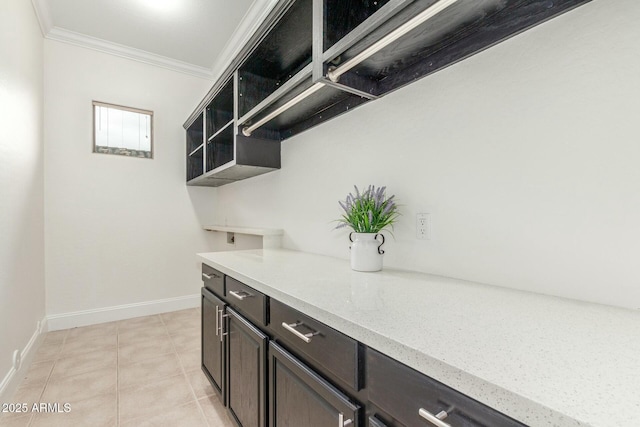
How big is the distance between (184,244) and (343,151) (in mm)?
2732

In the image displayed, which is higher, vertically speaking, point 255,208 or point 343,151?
point 343,151

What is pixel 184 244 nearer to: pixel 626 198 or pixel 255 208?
pixel 255 208

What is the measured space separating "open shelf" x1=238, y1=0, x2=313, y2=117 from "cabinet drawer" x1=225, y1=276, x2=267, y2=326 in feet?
4.00

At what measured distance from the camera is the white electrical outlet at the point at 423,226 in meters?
1.30

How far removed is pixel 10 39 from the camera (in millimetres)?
1938

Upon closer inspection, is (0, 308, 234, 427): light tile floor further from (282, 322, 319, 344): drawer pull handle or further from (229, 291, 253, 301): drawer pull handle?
(282, 322, 319, 344): drawer pull handle

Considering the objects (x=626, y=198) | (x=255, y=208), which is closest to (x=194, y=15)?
→ (x=255, y=208)

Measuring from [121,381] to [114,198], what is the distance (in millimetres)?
1986

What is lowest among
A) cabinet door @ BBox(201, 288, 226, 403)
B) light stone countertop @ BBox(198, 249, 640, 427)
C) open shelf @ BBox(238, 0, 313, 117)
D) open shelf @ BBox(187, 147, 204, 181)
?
cabinet door @ BBox(201, 288, 226, 403)

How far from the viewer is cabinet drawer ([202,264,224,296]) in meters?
1.68

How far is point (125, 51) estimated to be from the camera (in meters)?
3.25

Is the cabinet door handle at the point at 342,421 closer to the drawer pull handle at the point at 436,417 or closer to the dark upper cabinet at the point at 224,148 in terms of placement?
the drawer pull handle at the point at 436,417

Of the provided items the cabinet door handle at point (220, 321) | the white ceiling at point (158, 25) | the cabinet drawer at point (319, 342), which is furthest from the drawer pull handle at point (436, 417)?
the white ceiling at point (158, 25)

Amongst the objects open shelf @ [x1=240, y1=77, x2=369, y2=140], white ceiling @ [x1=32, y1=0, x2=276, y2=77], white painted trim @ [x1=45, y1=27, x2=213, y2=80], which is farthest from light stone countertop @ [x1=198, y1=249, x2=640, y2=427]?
white painted trim @ [x1=45, y1=27, x2=213, y2=80]
